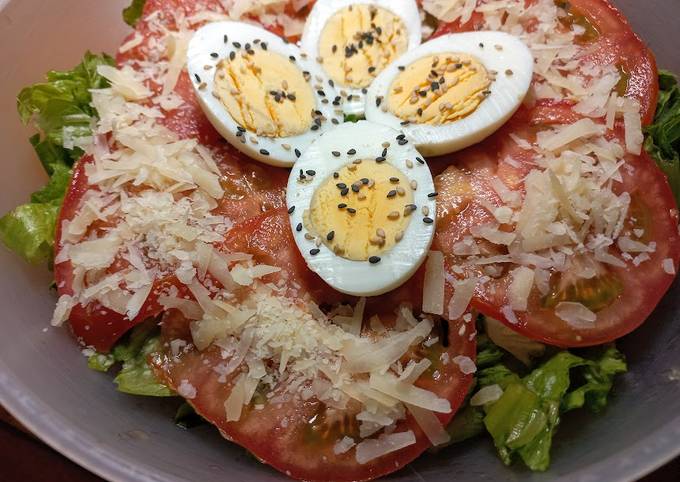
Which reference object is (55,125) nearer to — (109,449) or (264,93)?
(264,93)

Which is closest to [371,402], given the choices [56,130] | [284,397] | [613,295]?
[284,397]

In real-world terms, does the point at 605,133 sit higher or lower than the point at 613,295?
higher

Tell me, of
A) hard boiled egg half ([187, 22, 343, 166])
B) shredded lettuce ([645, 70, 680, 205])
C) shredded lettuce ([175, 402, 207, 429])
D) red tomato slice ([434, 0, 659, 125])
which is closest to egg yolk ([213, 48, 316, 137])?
hard boiled egg half ([187, 22, 343, 166])

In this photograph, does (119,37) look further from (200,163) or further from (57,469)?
(57,469)

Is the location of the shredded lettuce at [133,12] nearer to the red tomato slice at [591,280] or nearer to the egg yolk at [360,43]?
the egg yolk at [360,43]

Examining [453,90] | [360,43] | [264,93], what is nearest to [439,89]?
[453,90]

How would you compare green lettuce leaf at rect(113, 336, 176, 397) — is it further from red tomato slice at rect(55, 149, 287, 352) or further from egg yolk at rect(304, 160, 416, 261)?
egg yolk at rect(304, 160, 416, 261)
